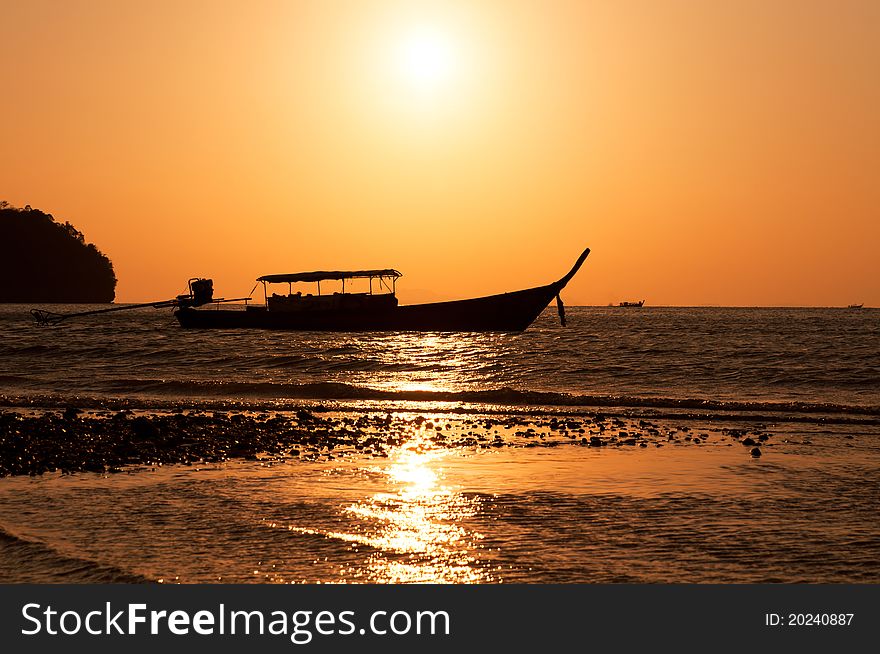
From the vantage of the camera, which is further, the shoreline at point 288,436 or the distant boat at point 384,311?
Answer: the distant boat at point 384,311

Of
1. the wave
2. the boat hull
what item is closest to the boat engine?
the boat hull

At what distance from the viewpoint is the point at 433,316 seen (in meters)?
77.0

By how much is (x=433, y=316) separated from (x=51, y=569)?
67653 mm

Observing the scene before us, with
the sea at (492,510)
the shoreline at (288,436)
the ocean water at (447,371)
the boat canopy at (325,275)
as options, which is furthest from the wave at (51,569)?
the boat canopy at (325,275)

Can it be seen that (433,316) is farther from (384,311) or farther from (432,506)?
(432,506)

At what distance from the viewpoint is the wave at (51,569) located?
30.2ft

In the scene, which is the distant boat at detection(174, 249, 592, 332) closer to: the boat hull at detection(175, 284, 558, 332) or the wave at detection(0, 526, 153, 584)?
the boat hull at detection(175, 284, 558, 332)

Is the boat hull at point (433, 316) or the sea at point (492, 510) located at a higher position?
the boat hull at point (433, 316)

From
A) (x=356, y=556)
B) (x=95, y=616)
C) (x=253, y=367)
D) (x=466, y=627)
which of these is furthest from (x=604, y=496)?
(x=253, y=367)

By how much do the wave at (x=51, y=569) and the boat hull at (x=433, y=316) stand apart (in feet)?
216

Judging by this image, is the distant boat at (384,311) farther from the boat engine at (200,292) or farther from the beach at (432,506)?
the beach at (432,506)

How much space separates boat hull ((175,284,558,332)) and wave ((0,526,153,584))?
66.0 metres

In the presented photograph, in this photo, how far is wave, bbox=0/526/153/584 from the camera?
9.20m

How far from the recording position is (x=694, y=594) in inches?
340
